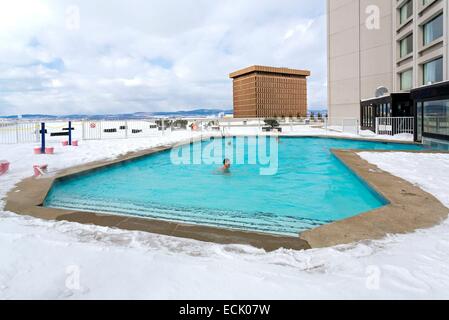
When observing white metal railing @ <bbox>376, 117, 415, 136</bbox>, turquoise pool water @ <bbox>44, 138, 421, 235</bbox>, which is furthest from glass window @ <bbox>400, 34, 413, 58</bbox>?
turquoise pool water @ <bbox>44, 138, 421, 235</bbox>

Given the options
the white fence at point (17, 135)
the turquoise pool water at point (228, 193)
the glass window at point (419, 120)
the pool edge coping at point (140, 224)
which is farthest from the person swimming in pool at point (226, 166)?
the glass window at point (419, 120)

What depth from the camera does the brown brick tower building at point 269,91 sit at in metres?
155

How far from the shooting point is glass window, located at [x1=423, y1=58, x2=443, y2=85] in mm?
19211

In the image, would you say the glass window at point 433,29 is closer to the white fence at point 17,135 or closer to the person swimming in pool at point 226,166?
the person swimming in pool at point 226,166

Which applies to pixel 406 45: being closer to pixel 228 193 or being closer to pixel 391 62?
pixel 391 62

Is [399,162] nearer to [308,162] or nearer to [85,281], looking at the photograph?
[308,162]

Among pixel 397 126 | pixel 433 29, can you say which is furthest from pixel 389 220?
pixel 433 29

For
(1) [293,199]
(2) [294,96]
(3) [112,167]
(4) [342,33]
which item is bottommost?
(1) [293,199]

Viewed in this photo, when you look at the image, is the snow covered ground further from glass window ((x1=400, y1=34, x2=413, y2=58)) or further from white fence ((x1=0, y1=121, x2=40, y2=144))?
glass window ((x1=400, y1=34, x2=413, y2=58))

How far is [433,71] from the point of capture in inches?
794

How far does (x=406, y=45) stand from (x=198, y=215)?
2666 centimetres
